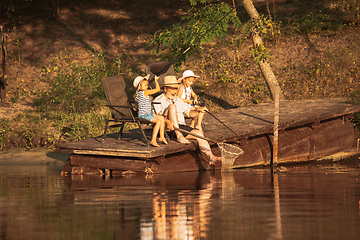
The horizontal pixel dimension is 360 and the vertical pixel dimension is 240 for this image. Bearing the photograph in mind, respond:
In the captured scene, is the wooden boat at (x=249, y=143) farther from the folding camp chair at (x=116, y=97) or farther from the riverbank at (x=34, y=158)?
the riverbank at (x=34, y=158)

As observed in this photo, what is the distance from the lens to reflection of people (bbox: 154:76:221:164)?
9.73 metres

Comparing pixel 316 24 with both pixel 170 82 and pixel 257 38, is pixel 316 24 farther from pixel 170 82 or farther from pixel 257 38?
pixel 170 82

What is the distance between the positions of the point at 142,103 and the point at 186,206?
4.08 meters

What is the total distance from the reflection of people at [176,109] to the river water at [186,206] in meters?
0.55

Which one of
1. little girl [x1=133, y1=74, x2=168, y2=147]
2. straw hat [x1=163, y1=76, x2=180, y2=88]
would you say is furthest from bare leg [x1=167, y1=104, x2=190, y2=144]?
straw hat [x1=163, y1=76, x2=180, y2=88]

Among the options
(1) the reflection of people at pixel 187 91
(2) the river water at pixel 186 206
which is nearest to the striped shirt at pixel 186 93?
(1) the reflection of people at pixel 187 91

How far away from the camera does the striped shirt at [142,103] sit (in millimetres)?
9703

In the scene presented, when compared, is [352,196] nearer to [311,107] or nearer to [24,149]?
[311,107]

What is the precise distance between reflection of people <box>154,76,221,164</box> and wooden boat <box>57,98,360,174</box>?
190mm

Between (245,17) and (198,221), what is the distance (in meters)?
18.0

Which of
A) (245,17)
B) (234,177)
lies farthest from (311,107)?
(245,17)

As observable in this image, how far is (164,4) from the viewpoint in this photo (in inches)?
990

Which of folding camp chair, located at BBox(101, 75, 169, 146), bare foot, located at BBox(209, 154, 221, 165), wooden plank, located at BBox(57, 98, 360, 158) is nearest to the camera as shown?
wooden plank, located at BBox(57, 98, 360, 158)

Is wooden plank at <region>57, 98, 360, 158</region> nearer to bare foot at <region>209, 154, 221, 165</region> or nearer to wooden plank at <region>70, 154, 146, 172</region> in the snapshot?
wooden plank at <region>70, 154, 146, 172</region>
